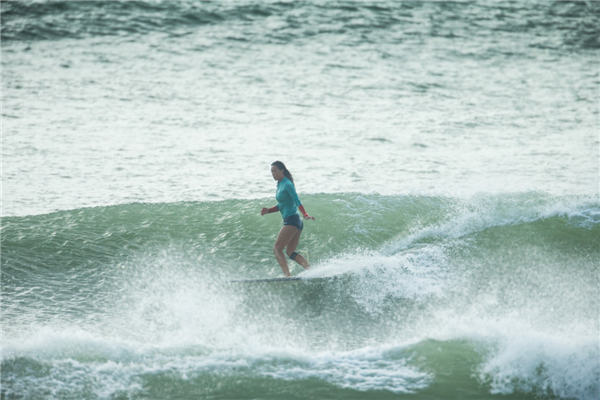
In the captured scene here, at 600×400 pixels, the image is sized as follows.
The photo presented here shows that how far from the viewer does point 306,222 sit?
456 inches

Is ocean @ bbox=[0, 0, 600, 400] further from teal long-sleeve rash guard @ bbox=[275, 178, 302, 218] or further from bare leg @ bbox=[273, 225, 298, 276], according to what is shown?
teal long-sleeve rash guard @ bbox=[275, 178, 302, 218]

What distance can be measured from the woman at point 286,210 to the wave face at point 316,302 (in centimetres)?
54

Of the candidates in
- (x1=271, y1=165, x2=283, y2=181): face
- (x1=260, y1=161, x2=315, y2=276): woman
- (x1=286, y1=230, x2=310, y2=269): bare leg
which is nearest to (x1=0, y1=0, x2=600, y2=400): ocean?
(x1=286, y1=230, x2=310, y2=269): bare leg

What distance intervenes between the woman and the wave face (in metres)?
0.54

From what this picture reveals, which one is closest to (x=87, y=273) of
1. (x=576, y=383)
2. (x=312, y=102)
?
(x=576, y=383)

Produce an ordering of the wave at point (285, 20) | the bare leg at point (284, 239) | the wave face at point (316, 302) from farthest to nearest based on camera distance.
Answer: the wave at point (285, 20)
the bare leg at point (284, 239)
the wave face at point (316, 302)

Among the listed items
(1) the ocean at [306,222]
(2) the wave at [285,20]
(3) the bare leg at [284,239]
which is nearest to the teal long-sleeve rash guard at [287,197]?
(3) the bare leg at [284,239]

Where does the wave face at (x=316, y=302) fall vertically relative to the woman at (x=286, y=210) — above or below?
below

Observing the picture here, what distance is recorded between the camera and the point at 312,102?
21.0 m

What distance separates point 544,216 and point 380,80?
43.9ft

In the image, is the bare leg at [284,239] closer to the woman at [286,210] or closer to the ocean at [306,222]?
the woman at [286,210]

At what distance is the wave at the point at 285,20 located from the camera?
1123 inches

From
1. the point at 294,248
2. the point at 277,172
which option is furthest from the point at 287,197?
the point at 294,248

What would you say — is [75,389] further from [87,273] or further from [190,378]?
[87,273]
